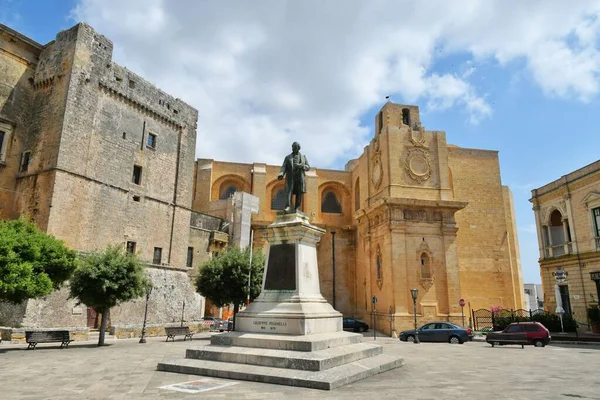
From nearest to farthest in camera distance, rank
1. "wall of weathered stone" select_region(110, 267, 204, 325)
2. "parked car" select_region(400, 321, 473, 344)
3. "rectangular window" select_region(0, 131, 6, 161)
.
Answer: "parked car" select_region(400, 321, 473, 344) < "rectangular window" select_region(0, 131, 6, 161) < "wall of weathered stone" select_region(110, 267, 204, 325)

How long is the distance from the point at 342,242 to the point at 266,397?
3121cm

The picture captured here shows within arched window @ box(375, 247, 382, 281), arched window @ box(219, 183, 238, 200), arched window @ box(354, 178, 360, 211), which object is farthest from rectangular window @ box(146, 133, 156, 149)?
arched window @ box(354, 178, 360, 211)

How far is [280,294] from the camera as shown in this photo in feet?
34.2

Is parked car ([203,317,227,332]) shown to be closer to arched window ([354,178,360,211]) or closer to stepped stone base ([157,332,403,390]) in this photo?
arched window ([354,178,360,211])

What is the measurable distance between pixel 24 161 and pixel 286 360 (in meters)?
21.9

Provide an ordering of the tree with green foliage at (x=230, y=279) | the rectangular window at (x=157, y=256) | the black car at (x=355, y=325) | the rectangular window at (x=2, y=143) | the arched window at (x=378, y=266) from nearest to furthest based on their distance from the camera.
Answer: the tree with green foliage at (x=230, y=279) → the rectangular window at (x=2, y=143) → the rectangular window at (x=157, y=256) → the black car at (x=355, y=325) → the arched window at (x=378, y=266)

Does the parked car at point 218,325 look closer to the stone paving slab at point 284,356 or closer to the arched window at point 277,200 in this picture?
the arched window at point 277,200

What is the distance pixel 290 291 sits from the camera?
10.4m

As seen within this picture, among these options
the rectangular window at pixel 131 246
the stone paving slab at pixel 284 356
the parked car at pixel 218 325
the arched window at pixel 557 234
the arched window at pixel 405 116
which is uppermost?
the arched window at pixel 405 116

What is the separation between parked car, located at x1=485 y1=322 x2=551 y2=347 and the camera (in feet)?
59.4

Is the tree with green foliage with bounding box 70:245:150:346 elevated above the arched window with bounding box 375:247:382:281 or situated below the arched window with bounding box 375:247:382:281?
below

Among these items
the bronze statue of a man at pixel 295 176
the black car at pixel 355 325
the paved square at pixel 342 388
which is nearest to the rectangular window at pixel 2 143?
the paved square at pixel 342 388

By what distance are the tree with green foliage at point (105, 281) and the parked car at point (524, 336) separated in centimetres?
1609

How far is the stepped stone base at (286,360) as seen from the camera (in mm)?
7980
